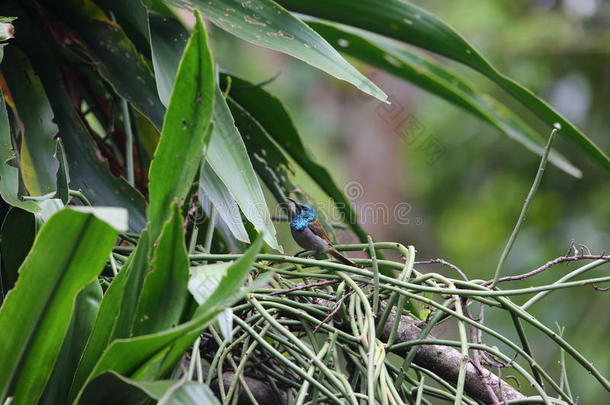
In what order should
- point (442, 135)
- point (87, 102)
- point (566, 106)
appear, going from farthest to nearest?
1. point (442, 135)
2. point (566, 106)
3. point (87, 102)

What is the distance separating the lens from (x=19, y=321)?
2.94 feet

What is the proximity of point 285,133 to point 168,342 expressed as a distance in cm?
110

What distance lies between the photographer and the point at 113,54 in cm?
160

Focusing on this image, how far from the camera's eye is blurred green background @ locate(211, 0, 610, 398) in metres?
5.54

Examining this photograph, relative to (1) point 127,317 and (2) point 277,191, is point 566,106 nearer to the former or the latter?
(2) point 277,191

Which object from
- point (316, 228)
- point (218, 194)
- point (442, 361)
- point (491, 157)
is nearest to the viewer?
point (442, 361)

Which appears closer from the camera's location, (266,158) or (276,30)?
(276,30)

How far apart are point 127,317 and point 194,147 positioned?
0.73 feet

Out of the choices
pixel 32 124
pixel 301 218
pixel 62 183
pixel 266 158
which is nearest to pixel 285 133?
pixel 266 158

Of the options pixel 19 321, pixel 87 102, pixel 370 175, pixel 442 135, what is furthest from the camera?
pixel 370 175

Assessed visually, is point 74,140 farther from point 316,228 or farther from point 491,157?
point 491,157

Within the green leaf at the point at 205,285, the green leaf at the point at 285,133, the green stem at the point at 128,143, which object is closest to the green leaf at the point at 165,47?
the green stem at the point at 128,143

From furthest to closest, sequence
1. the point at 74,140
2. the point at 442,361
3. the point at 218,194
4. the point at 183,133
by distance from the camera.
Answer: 1. the point at 74,140
2. the point at 218,194
3. the point at 442,361
4. the point at 183,133


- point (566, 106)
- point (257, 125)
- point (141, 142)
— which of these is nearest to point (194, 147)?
point (257, 125)
